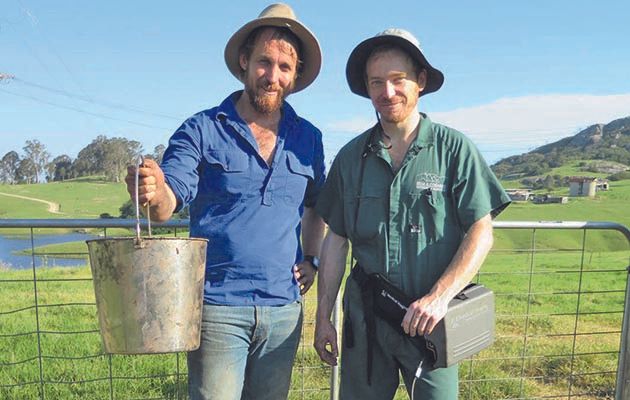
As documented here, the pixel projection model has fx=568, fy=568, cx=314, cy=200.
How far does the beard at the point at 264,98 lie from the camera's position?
256 cm

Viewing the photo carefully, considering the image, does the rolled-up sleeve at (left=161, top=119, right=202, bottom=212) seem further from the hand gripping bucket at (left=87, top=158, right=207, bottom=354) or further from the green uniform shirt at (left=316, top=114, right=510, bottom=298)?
the green uniform shirt at (left=316, top=114, right=510, bottom=298)

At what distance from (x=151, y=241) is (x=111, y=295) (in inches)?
10.5

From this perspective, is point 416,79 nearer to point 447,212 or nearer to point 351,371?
point 447,212

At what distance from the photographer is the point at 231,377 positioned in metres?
2.46

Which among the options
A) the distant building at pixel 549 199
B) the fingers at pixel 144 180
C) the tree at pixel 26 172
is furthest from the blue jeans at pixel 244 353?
the tree at pixel 26 172

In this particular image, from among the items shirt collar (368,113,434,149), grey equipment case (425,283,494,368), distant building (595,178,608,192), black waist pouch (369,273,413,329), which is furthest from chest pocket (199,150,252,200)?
distant building (595,178,608,192)

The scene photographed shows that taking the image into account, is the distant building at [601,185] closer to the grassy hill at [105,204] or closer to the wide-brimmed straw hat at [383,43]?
the grassy hill at [105,204]

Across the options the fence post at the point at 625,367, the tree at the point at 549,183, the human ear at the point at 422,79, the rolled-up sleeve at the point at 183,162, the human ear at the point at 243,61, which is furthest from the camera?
the tree at the point at 549,183

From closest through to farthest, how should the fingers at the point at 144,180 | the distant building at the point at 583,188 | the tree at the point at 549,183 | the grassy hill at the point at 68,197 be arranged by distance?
1. the fingers at the point at 144,180
2. the grassy hill at the point at 68,197
3. the distant building at the point at 583,188
4. the tree at the point at 549,183

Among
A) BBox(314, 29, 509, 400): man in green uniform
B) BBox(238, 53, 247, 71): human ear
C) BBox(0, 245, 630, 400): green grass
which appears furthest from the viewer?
BBox(0, 245, 630, 400): green grass

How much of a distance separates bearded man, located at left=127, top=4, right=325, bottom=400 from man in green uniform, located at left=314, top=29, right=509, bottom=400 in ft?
0.98

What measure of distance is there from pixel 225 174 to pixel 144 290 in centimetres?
65

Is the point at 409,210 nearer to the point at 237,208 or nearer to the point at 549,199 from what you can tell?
the point at 237,208

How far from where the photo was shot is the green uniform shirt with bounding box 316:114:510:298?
2.43 meters
